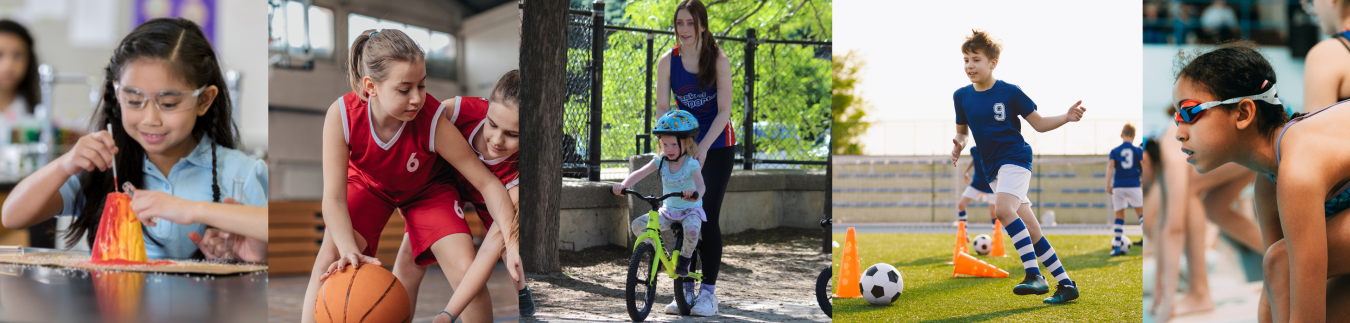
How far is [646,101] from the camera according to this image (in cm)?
388

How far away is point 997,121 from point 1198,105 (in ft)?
2.63

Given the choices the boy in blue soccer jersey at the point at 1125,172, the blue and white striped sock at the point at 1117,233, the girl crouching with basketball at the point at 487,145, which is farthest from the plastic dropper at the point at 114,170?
the blue and white striped sock at the point at 1117,233

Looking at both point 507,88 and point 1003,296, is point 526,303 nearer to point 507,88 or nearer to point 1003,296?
point 507,88

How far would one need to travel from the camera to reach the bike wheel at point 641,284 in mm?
3615

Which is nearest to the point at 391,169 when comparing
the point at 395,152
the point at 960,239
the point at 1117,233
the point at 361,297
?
the point at 395,152

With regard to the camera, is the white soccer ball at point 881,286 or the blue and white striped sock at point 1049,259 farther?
the white soccer ball at point 881,286

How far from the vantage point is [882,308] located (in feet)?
14.2

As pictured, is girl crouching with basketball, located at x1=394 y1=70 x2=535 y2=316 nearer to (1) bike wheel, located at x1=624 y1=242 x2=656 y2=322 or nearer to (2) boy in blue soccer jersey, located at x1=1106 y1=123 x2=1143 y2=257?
(1) bike wheel, located at x1=624 y1=242 x2=656 y2=322

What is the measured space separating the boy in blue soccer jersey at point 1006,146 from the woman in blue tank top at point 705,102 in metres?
1.16

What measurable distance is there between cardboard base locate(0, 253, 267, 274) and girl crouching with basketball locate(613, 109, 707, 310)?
6.60 ft

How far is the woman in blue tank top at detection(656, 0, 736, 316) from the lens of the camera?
374 centimetres

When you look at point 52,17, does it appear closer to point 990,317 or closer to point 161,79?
point 161,79

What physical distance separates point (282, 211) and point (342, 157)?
0.41m

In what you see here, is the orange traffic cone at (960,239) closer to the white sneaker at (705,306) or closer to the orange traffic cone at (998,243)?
the orange traffic cone at (998,243)
